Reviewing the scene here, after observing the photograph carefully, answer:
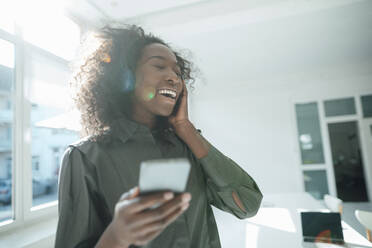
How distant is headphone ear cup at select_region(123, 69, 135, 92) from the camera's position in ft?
2.67

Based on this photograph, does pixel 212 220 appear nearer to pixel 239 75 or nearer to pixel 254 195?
pixel 254 195

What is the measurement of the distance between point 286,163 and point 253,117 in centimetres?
142

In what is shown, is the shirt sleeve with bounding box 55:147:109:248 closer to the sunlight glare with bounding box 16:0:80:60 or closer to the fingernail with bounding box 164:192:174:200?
the fingernail with bounding box 164:192:174:200

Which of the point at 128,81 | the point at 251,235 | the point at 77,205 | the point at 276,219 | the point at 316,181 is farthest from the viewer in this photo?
the point at 316,181

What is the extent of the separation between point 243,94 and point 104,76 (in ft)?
20.0

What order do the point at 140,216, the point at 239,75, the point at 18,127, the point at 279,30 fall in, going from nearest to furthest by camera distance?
the point at 140,216 < the point at 18,127 < the point at 279,30 < the point at 239,75

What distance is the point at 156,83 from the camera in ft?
2.40

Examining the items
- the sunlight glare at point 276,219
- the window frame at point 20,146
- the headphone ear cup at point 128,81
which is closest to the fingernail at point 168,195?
the headphone ear cup at point 128,81

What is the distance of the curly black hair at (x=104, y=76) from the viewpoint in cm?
83

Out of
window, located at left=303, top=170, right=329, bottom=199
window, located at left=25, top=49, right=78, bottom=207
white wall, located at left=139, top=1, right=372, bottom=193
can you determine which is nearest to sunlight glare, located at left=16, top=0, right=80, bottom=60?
window, located at left=25, top=49, right=78, bottom=207

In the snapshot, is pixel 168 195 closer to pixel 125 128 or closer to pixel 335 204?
pixel 125 128

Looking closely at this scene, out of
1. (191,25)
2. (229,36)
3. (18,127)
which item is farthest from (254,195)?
(229,36)

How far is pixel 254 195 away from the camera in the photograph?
71 cm

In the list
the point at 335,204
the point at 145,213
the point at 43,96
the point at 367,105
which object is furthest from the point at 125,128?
the point at 367,105
